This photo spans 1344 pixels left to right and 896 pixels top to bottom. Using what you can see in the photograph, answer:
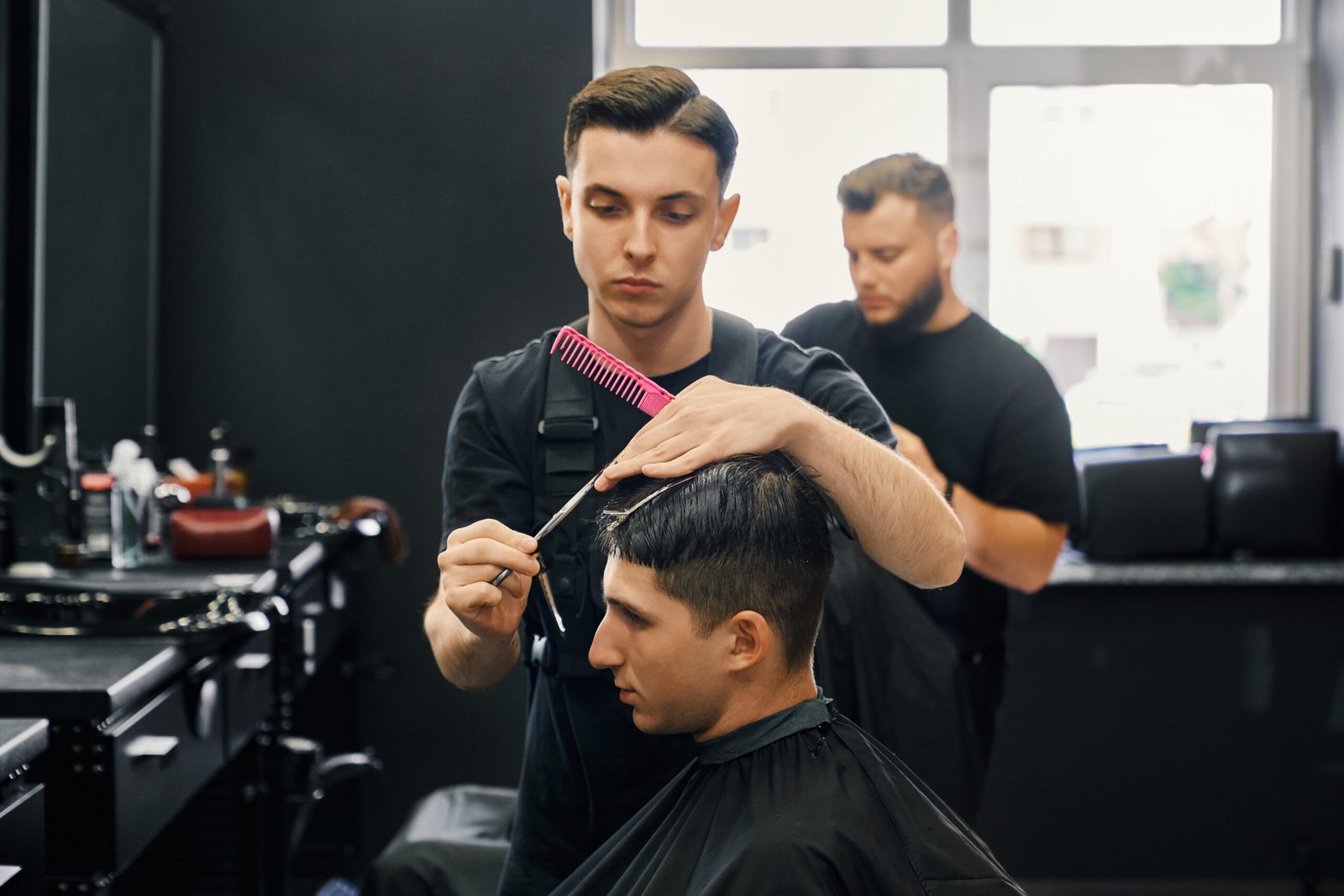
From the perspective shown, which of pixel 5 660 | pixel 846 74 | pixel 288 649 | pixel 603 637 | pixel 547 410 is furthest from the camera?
pixel 846 74

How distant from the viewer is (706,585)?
1.37 m

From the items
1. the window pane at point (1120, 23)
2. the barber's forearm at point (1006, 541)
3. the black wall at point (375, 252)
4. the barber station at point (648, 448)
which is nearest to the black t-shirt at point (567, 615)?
the barber station at point (648, 448)

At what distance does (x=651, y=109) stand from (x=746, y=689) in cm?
65

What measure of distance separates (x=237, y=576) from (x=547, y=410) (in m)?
1.24

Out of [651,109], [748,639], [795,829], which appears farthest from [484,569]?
[651,109]

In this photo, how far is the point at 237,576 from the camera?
8.23 feet

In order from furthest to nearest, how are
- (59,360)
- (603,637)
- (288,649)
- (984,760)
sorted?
1. (59,360)
2. (288,649)
3. (984,760)
4. (603,637)

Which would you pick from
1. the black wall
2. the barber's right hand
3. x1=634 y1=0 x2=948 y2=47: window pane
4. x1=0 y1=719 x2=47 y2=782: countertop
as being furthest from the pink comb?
x1=634 y1=0 x2=948 y2=47: window pane

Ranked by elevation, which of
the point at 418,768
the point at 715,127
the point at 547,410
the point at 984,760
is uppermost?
the point at 715,127

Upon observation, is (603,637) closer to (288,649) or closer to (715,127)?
(715,127)

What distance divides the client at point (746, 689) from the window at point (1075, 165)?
8.51 feet

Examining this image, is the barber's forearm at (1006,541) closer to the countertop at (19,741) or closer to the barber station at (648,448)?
the barber station at (648,448)

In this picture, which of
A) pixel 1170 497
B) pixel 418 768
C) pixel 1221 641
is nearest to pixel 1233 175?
pixel 1170 497

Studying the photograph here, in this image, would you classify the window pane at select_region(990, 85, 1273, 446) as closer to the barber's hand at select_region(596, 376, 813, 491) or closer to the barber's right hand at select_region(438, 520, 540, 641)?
the barber's hand at select_region(596, 376, 813, 491)
